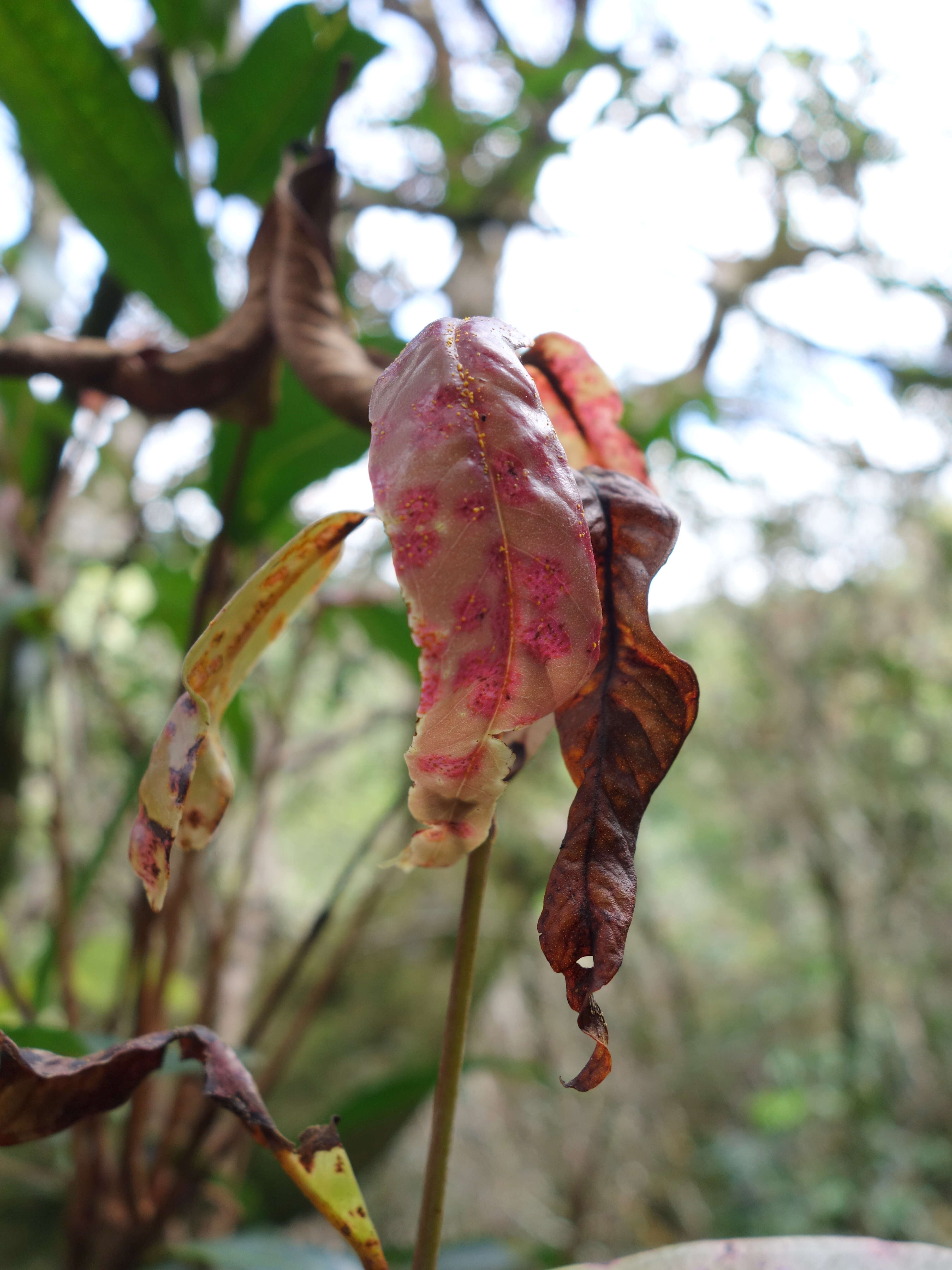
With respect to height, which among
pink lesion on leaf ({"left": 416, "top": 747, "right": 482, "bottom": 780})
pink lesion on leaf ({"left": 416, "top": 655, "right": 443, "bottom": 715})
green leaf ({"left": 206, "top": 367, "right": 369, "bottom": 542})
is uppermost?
green leaf ({"left": 206, "top": 367, "right": 369, "bottom": 542})

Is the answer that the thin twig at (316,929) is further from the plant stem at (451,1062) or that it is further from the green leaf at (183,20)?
the green leaf at (183,20)

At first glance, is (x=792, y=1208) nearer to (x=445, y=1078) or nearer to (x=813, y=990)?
(x=813, y=990)

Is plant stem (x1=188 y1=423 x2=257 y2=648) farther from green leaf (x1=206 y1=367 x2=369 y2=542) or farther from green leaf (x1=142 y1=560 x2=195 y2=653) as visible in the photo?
green leaf (x1=142 y1=560 x2=195 y2=653)

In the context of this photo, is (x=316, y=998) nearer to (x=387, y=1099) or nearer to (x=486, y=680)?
(x=387, y=1099)

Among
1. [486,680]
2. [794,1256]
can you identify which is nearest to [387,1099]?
[794,1256]

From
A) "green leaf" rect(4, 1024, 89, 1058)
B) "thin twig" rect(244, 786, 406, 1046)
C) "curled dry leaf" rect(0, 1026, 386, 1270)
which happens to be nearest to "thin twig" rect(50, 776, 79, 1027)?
"thin twig" rect(244, 786, 406, 1046)

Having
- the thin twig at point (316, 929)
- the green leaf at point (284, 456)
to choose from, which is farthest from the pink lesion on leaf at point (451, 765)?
the green leaf at point (284, 456)
